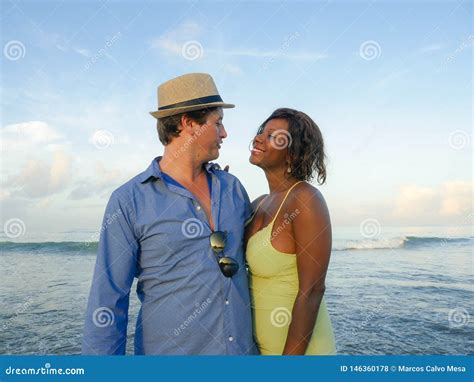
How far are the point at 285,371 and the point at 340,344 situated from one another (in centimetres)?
513

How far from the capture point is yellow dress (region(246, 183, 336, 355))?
322 centimetres

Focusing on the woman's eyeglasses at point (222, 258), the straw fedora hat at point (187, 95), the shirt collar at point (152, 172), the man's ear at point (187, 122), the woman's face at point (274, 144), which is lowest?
the woman's eyeglasses at point (222, 258)

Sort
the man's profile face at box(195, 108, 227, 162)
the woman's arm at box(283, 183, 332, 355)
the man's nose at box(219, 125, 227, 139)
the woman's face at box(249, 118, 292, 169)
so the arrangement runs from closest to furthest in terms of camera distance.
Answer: the woman's arm at box(283, 183, 332, 355)
the man's profile face at box(195, 108, 227, 162)
the man's nose at box(219, 125, 227, 139)
the woman's face at box(249, 118, 292, 169)

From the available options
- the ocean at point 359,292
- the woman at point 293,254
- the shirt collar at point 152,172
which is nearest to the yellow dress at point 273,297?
the woman at point 293,254

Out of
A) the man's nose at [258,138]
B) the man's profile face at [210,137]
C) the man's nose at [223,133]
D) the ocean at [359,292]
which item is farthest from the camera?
the ocean at [359,292]

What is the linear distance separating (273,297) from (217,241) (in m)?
0.55

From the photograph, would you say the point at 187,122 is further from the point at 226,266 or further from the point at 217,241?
the point at 226,266

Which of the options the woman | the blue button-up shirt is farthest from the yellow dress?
the blue button-up shirt

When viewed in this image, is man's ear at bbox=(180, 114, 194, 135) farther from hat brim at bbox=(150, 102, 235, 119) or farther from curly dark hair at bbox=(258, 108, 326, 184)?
curly dark hair at bbox=(258, 108, 326, 184)

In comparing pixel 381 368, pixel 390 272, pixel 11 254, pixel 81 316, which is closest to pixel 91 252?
pixel 11 254

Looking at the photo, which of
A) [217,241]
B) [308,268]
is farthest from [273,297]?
[217,241]

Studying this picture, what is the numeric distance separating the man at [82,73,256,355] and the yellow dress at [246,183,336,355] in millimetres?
97

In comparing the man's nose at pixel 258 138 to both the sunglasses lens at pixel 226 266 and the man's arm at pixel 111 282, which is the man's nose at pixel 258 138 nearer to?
the sunglasses lens at pixel 226 266

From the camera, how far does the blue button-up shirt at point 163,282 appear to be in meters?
2.99
